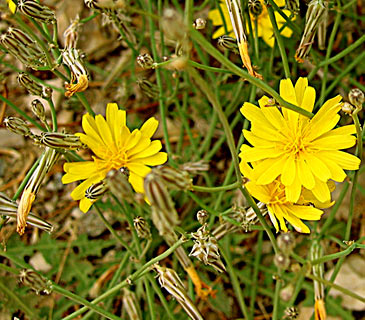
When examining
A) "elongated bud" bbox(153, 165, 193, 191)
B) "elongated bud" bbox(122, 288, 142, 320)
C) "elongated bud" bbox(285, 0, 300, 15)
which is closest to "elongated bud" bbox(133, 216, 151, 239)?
"elongated bud" bbox(122, 288, 142, 320)

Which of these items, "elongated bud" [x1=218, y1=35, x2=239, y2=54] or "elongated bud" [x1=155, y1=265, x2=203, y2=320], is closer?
"elongated bud" [x1=155, y1=265, x2=203, y2=320]

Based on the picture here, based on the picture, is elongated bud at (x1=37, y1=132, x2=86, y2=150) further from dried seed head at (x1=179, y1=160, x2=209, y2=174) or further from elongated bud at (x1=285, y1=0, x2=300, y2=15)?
elongated bud at (x1=285, y1=0, x2=300, y2=15)

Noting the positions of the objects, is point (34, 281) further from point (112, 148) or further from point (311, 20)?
point (311, 20)

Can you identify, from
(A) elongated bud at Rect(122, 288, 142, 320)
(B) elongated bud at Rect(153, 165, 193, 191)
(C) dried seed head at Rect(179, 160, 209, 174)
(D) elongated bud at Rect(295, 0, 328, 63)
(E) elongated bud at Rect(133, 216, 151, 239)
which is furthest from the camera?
(C) dried seed head at Rect(179, 160, 209, 174)

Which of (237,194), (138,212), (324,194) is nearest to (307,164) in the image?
(324,194)

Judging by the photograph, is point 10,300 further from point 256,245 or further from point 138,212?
point 256,245

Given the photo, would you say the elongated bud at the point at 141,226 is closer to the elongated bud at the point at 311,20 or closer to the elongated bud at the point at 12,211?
the elongated bud at the point at 12,211

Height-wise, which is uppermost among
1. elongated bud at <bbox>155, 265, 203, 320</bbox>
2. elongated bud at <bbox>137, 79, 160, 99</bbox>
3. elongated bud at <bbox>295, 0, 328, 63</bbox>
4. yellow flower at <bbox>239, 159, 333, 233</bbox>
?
elongated bud at <bbox>295, 0, 328, 63</bbox>
